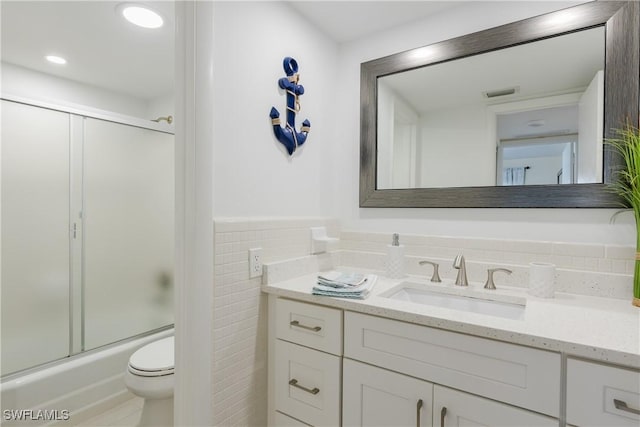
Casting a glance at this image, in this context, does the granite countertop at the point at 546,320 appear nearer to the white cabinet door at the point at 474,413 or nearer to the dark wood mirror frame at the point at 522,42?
the white cabinet door at the point at 474,413

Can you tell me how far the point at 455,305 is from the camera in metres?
1.33

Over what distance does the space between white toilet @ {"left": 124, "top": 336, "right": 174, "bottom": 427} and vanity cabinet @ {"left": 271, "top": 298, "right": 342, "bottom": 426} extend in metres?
0.62

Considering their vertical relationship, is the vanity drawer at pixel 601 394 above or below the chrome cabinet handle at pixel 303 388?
above

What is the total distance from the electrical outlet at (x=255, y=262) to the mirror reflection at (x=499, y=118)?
795 millimetres

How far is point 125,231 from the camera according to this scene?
241cm

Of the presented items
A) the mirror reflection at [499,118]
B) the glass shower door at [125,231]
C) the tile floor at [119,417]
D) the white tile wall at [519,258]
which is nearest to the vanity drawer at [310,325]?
the white tile wall at [519,258]

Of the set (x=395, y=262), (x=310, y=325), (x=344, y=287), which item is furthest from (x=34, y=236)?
(x=395, y=262)

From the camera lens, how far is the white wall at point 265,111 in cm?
120

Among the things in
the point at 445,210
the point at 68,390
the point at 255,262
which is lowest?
the point at 68,390

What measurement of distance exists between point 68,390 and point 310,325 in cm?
173

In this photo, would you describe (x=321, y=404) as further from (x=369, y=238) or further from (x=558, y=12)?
(x=558, y=12)

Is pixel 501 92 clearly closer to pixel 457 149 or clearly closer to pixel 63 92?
pixel 457 149

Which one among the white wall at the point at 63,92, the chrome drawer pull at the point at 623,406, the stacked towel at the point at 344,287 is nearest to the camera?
the chrome drawer pull at the point at 623,406

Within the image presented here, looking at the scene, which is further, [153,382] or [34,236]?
[34,236]
